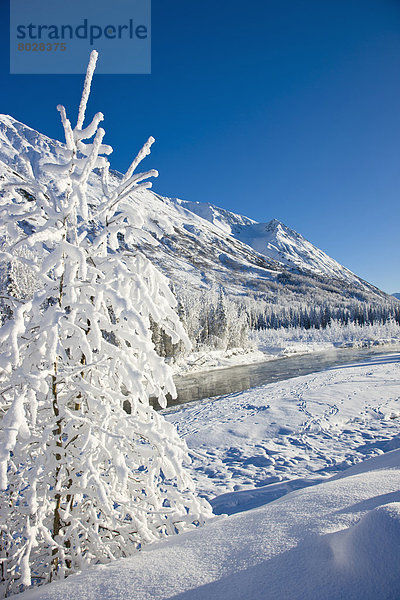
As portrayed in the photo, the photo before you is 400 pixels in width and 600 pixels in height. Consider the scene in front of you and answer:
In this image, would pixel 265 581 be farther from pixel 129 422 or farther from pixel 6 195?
pixel 6 195

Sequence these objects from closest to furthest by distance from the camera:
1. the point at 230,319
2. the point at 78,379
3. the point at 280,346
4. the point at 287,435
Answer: the point at 78,379, the point at 287,435, the point at 230,319, the point at 280,346

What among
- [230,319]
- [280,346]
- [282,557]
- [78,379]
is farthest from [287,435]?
[280,346]

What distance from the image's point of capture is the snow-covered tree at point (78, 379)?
2.43 m

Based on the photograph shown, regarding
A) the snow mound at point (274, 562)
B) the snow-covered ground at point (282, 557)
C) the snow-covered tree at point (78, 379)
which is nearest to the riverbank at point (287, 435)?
the snow-covered ground at point (282, 557)

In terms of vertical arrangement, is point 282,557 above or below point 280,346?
above

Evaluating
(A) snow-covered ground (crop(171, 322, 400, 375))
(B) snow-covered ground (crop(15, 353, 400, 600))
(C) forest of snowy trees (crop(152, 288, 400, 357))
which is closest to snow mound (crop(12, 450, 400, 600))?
(B) snow-covered ground (crop(15, 353, 400, 600))

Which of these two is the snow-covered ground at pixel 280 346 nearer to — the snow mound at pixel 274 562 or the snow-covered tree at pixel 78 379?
the snow-covered tree at pixel 78 379

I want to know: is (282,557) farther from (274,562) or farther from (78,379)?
(78,379)

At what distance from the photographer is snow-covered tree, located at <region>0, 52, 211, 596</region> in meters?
2.43

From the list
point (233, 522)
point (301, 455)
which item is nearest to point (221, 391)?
point (301, 455)

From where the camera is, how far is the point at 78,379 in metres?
2.80

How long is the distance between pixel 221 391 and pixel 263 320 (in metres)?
87.3

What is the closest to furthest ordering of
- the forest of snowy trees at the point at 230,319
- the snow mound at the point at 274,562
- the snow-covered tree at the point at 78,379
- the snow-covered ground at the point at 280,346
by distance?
the snow mound at the point at 274,562
the snow-covered tree at the point at 78,379
the snow-covered ground at the point at 280,346
the forest of snowy trees at the point at 230,319

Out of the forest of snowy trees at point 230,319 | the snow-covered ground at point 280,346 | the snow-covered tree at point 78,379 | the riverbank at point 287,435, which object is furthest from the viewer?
the forest of snowy trees at point 230,319
